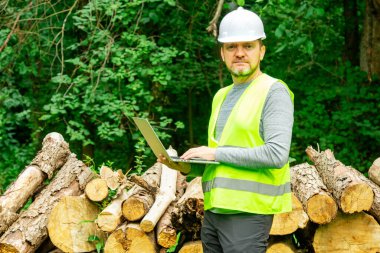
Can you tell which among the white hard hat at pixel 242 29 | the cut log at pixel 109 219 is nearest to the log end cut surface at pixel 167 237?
the cut log at pixel 109 219

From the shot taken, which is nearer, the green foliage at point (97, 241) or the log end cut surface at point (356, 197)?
the log end cut surface at point (356, 197)

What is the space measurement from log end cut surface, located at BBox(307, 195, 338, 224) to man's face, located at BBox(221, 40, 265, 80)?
5.54 ft

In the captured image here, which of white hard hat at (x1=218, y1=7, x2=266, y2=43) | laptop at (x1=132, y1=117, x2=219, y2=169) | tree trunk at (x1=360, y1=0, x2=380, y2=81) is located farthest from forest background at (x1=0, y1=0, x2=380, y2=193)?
laptop at (x1=132, y1=117, x2=219, y2=169)

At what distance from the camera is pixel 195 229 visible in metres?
4.57

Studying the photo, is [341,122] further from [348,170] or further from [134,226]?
[134,226]

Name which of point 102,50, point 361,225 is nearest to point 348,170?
point 361,225

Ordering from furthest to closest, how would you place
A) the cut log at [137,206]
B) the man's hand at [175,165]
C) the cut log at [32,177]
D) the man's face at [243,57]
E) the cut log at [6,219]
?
the cut log at [32,177]
the cut log at [6,219]
the cut log at [137,206]
the man's hand at [175,165]
the man's face at [243,57]

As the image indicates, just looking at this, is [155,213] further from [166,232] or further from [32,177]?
[32,177]

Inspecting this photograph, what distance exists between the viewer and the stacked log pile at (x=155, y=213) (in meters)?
4.49

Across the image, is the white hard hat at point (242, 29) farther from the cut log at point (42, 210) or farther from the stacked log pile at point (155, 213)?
the cut log at point (42, 210)

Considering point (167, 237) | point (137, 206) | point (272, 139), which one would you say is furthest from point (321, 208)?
point (272, 139)

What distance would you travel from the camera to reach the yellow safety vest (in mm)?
2943

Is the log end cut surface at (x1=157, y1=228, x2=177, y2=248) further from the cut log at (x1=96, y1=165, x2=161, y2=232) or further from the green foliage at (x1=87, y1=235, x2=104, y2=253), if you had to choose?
the green foliage at (x1=87, y1=235, x2=104, y2=253)

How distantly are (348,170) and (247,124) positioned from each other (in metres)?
2.17
